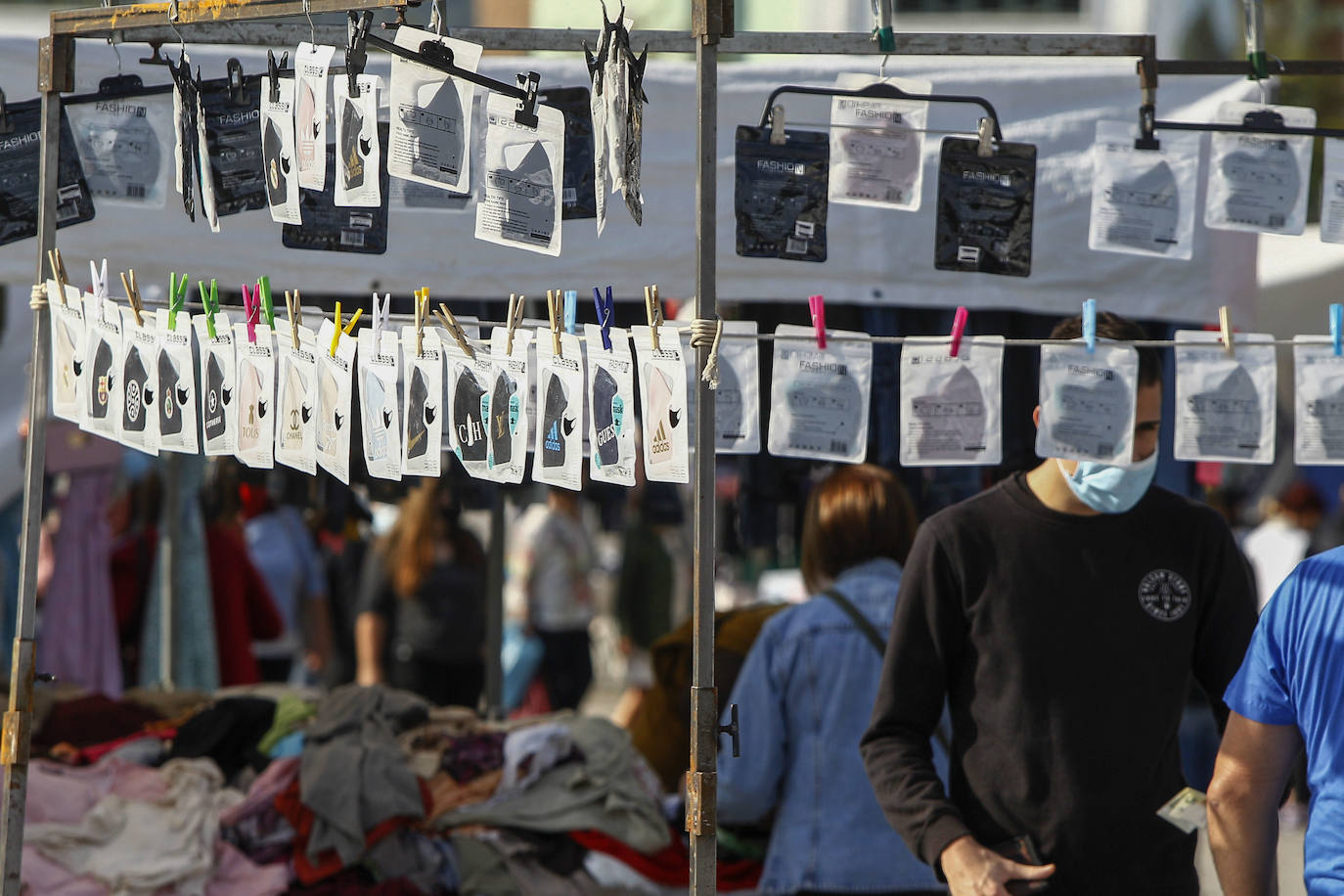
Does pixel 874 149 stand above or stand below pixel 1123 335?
above

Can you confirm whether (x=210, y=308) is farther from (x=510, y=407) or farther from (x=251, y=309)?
(x=510, y=407)

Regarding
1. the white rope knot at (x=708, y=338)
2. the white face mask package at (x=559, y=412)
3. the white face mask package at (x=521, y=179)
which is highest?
the white face mask package at (x=521, y=179)

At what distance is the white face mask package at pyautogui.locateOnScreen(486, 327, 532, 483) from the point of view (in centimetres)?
239

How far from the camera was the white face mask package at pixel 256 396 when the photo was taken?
2.59 meters

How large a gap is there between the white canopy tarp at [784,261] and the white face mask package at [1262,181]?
0.62 m

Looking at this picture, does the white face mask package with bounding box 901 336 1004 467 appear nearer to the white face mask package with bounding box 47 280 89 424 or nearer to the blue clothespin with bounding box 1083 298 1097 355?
the blue clothespin with bounding box 1083 298 1097 355

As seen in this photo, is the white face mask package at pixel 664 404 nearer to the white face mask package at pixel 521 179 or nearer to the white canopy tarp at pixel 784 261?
the white face mask package at pixel 521 179

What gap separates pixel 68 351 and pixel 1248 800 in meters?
2.21

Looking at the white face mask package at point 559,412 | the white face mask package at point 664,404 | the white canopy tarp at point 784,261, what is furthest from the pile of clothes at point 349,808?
the white face mask package at point 664,404

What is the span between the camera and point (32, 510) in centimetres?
265

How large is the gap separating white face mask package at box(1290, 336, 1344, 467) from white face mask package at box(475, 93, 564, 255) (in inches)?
54.8

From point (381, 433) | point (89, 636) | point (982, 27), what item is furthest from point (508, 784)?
point (982, 27)

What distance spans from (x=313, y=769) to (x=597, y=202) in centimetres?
208

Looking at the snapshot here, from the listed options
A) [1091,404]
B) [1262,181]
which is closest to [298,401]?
[1091,404]
